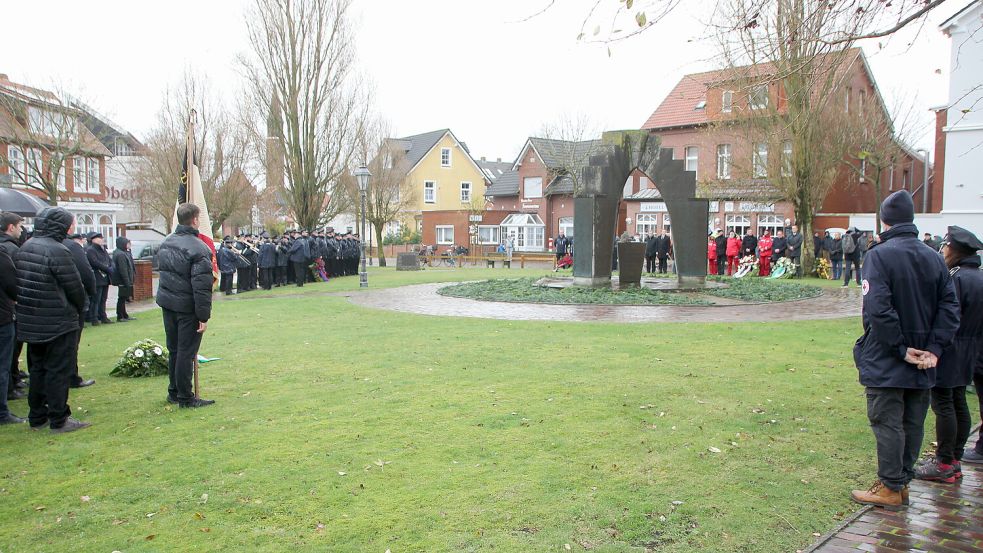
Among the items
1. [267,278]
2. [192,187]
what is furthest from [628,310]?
[267,278]

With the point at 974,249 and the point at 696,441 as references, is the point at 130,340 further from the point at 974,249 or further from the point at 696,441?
the point at 974,249

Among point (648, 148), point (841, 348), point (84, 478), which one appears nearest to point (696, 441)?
point (84, 478)

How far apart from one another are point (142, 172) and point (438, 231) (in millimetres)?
25605

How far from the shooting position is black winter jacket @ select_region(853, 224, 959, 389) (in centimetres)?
500

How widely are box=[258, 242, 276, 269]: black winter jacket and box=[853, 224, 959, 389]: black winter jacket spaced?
22.5 meters

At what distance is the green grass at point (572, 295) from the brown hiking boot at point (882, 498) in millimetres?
12023

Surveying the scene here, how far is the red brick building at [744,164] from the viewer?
98.9 ft

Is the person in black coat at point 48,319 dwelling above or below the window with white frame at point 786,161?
below

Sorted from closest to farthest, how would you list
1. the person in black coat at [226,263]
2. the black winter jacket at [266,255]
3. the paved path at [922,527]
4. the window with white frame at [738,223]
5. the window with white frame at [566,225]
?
the paved path at [922,527]
the person in black coat at [226,263]
the black winter jacket at [266,255]
the window with white frame at [738,223]
the window with white frame at [566,225]

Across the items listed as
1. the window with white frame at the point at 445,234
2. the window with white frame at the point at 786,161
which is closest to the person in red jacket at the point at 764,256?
the window with white frame at the point at 786,161

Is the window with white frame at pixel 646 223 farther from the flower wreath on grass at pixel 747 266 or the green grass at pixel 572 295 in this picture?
the green grass at pixel 572 295

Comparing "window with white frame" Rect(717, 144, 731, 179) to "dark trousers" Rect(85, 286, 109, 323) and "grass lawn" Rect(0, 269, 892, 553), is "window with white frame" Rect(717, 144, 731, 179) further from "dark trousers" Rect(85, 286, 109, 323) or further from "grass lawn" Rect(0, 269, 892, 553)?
"dark trousers" Rect(85, 286, 109, 323)

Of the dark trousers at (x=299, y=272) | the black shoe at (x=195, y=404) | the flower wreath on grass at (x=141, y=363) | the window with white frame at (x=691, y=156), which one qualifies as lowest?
the black shoe at (x=195, y=404)

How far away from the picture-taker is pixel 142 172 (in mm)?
40250
